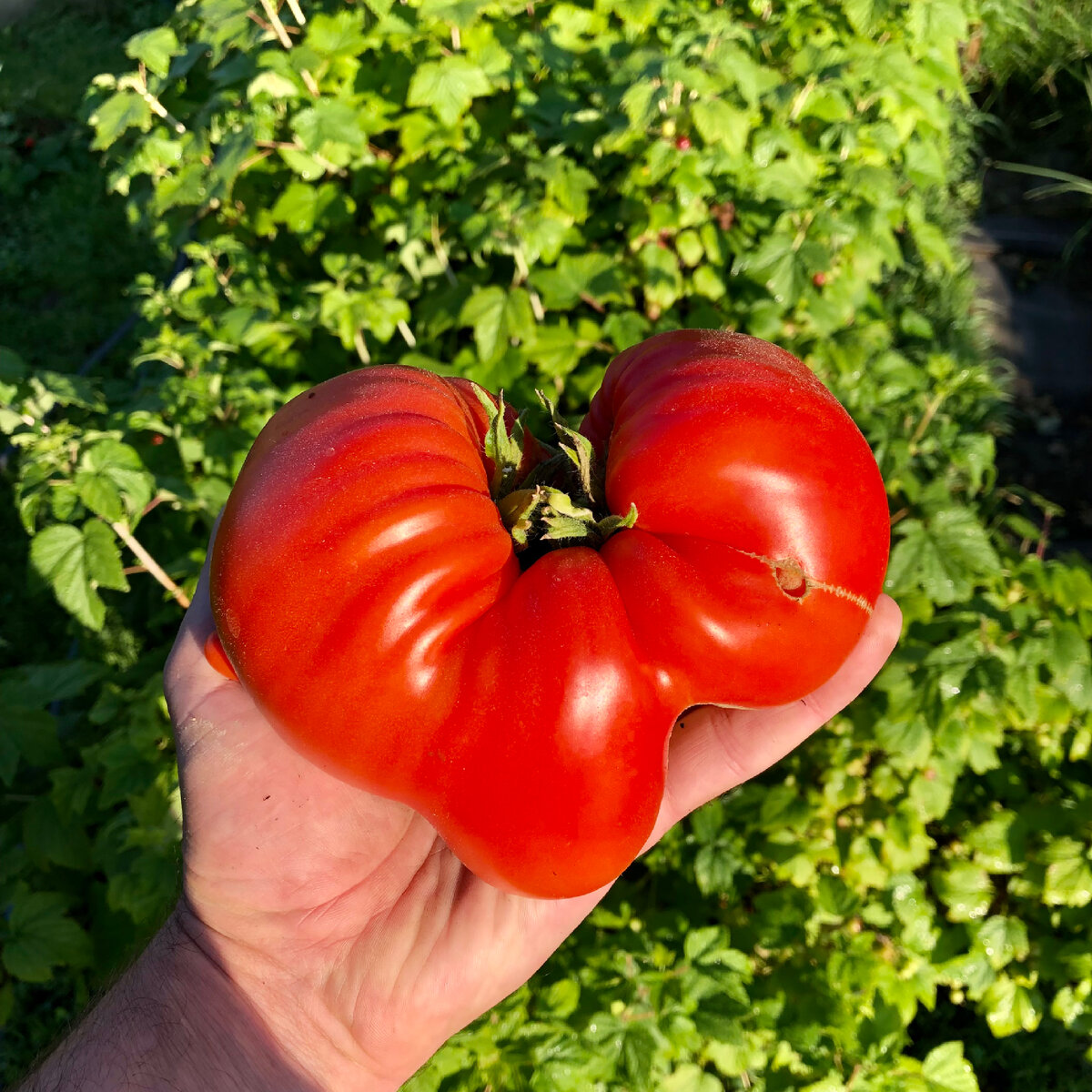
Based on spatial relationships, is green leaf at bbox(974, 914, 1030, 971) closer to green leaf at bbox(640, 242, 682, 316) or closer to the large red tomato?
the large red tomato

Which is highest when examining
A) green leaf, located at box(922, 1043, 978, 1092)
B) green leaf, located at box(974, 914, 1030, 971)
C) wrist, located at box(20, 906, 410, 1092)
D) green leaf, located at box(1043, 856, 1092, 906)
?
wrist, located at box(20, 906, 410, 1092)

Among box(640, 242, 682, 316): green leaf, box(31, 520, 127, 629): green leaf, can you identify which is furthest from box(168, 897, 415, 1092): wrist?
box(640, 242, 682, 316): green leaf

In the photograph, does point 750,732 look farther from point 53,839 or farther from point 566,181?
point 53,839

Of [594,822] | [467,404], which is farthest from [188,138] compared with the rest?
[594,822]

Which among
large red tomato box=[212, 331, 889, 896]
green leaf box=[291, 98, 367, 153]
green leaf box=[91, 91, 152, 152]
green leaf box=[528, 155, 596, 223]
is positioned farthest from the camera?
green leaf box=[91, 91, 152, 152]

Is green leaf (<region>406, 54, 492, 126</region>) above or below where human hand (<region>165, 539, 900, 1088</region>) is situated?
above

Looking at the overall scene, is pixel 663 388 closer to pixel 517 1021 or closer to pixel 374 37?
pixel 517 1021

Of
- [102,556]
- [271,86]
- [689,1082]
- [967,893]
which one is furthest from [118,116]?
[967,893]
